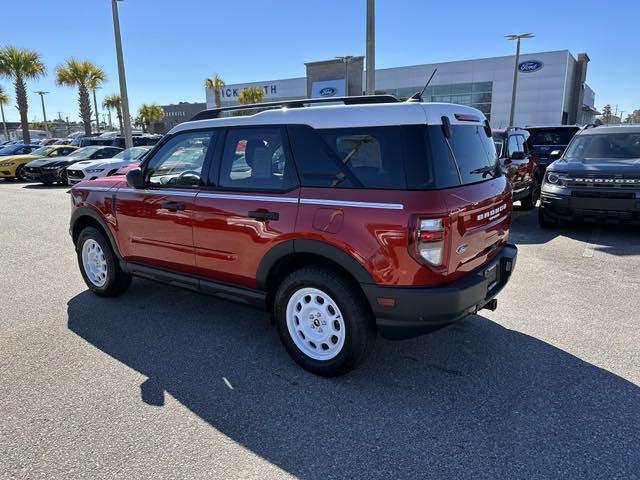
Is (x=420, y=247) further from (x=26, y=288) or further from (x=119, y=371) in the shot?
(x=26, y=288)

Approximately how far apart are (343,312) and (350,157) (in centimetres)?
103

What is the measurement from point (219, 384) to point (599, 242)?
6455 mm

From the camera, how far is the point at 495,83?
38.8m

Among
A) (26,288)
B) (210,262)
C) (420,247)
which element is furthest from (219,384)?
(26,288)

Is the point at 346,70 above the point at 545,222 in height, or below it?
above

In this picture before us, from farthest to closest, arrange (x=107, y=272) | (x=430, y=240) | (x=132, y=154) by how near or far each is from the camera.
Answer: (x=132, y=154), (x=107, y=272), (x=430, y=240)

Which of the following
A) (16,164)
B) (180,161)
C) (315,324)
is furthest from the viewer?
(16,164)

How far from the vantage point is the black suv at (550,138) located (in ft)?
43.6

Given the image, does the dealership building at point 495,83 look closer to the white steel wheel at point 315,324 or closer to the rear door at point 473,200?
the rear door at point 473,200

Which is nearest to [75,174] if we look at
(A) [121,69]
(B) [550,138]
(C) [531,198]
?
(A) [121,69]

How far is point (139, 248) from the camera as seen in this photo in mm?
4336

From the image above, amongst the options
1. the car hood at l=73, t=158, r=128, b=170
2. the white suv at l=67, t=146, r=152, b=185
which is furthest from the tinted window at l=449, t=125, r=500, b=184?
the car hood at l=73, t=158, r=128, b=170

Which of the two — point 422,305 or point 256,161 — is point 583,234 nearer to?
point 422,305

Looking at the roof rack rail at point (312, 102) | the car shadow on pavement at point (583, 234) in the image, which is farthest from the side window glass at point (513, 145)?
the roof rack rail at point (312, 102)
